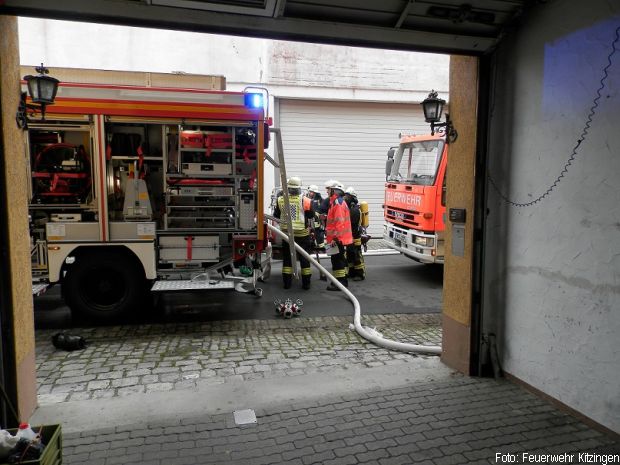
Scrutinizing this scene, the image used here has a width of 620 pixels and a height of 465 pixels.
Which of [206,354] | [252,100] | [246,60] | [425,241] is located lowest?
[206,354]

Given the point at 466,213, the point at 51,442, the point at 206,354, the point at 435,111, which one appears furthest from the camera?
the point at 206,354

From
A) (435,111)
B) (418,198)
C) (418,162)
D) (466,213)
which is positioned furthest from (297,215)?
(466,213)

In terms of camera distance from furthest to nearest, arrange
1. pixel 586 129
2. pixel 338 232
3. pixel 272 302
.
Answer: pixel 338 232 → pixel 272 302 → pixel 586 129

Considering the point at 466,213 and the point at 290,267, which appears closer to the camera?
the point at 466,213

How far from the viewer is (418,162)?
9.38 m

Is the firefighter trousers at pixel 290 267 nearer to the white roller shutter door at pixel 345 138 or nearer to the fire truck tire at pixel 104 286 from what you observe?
the fire truck tire at pixel 104 286

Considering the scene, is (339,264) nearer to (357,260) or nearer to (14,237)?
(357,260)

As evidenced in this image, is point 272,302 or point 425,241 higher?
point 425,241

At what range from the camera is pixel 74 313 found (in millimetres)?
6559

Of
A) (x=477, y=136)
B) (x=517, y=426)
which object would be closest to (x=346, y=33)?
(x=477, y=136)

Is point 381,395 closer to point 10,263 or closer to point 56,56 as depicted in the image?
point 10,263

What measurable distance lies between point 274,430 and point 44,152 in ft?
16.9

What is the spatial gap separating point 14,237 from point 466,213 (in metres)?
3.73

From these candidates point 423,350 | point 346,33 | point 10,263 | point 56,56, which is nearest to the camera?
point 10,263
